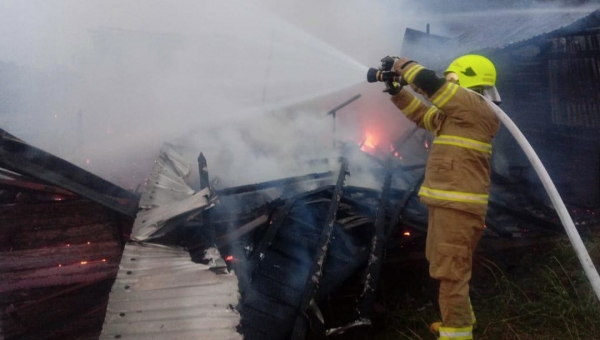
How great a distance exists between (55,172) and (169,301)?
187cm

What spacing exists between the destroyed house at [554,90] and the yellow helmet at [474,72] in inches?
139

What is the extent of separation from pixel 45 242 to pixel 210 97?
7.36m

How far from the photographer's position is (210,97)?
33.7ft

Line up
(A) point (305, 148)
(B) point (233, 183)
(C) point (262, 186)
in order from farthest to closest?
(A) point (305, 148) → (B) point (233, 183) → (C) point (262, 186)

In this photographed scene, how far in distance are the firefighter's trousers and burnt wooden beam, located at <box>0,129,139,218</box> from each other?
2476mm

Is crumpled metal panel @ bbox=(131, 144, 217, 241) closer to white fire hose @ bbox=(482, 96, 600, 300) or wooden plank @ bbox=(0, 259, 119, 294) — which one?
wooden plank @ bbox=(0, 259, 119, 294)

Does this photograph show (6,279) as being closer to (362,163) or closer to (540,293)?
(540,293)

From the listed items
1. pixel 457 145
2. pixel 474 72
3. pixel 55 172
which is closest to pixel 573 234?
pixel 457 145

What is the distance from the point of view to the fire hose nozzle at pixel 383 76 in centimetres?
315

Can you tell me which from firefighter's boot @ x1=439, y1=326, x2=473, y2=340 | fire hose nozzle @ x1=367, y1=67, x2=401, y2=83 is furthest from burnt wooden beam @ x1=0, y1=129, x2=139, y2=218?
firefighter's boot @ x1=439, y1=326, x2=473, y2=340

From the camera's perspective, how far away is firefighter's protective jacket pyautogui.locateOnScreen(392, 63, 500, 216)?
2822mm

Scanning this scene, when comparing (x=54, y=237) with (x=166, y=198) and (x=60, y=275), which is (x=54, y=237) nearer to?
(x=60, y=275)

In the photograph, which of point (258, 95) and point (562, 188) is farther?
point (258, 95)

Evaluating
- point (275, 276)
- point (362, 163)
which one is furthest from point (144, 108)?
point (275, 276)
